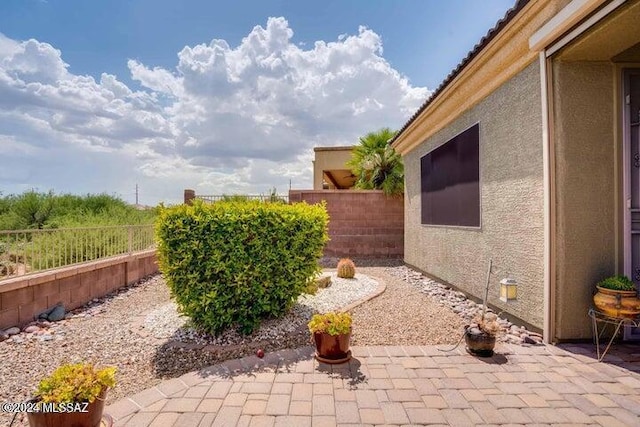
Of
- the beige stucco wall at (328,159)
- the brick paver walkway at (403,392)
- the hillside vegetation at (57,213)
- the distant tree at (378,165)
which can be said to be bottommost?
the brick paver walkway at (403,392)

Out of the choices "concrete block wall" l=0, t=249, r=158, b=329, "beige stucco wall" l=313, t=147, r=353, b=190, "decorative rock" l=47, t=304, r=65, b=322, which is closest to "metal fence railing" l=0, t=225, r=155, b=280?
"concrete block wall" l=0, t=249, r=158, b=329

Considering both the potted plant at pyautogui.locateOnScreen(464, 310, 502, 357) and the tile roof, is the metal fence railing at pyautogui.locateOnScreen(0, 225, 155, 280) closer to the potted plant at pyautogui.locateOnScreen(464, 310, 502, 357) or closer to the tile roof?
the potted plant at pyautogui.locateOnScreen(464, 310, 502, 357)

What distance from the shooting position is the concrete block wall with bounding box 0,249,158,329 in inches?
174

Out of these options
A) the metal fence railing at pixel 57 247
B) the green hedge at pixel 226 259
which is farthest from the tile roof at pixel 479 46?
the metal fence railing at pixel 57 247

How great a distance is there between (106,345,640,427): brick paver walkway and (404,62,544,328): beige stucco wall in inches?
39.3

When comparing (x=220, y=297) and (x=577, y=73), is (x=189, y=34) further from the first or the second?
(x=577, y=73)

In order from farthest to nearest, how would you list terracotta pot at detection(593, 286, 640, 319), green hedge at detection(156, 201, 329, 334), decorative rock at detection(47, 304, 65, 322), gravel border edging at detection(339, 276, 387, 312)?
gravel border edging at detection(339, 276, 387, 312) → decorative rock at detection(47, 304, 65, 322) → green hedge at detection(156, 201, 329, 334) → terracotta pot at detection(593, 286, 640, 319)

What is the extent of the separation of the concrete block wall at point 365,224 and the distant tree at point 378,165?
492 mm

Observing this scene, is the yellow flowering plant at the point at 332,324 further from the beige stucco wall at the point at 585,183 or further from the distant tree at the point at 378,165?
the distant tree at the point at 378,165

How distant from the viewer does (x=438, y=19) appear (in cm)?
622

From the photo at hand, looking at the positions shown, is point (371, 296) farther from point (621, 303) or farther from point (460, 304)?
point (621, 303)

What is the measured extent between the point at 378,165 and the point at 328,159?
607cm

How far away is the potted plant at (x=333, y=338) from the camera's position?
3.18 m

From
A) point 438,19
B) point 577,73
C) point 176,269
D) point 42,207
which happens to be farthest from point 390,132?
point 42,207
